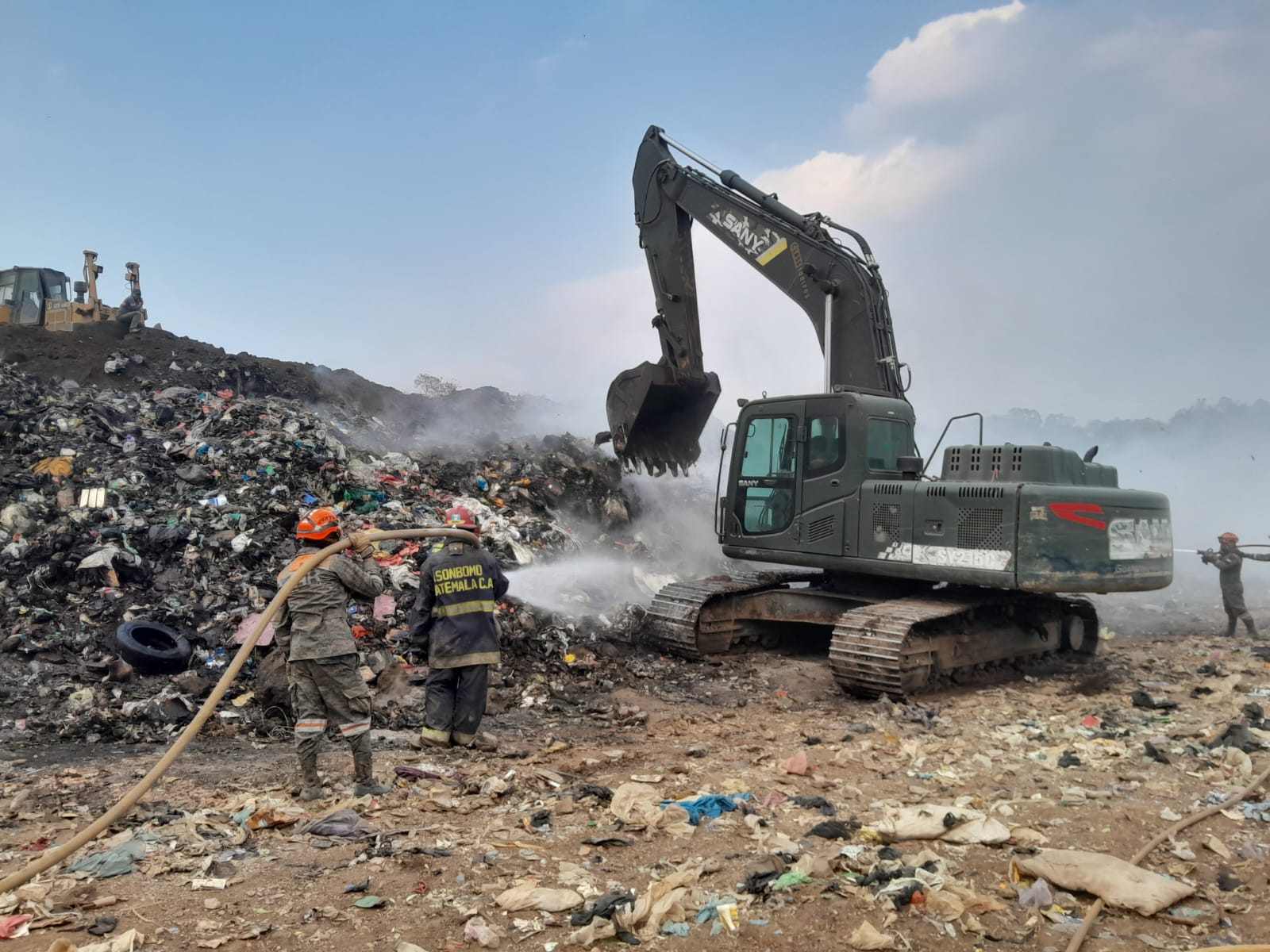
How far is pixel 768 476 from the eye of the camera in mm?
8500

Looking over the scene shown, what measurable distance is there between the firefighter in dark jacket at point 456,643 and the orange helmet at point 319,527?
2.44ft

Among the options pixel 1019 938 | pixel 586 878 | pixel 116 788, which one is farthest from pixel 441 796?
pixel 1019 938

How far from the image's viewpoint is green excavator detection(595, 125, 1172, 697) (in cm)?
708

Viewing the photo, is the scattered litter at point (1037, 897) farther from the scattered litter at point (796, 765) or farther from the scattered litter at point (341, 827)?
the scattered litter at point (341, 827)

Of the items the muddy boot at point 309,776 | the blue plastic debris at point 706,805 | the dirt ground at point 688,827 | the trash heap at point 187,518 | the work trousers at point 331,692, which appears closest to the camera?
the dirt ground at point 688,827

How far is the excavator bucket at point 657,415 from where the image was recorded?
9.77m

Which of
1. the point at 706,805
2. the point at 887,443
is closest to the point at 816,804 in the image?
the point at 706,805

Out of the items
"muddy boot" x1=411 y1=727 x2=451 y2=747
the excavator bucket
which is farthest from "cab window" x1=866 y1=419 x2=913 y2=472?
"muddy boot" x1=411 y1=727 x2=451 y2=747

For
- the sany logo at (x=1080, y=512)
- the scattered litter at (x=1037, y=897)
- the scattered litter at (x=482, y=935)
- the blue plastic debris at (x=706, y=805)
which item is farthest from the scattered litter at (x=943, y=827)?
the sany logo at (x=1080, y=512)

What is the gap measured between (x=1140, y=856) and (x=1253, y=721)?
3.40m

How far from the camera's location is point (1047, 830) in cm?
402

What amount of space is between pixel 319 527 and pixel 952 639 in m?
5.29

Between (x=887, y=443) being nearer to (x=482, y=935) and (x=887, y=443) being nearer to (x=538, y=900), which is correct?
(x=538, y=900)

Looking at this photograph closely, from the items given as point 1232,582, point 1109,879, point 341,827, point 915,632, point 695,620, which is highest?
point 1232,582
